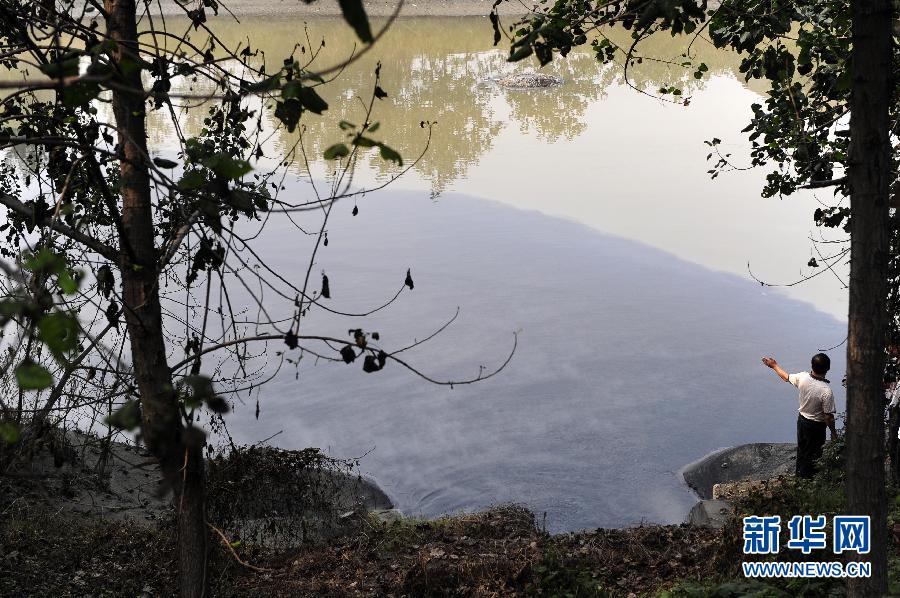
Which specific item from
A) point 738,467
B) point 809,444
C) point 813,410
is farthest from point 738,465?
point 813,410

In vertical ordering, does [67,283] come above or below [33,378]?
above

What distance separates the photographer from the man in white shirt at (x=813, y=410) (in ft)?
26.8

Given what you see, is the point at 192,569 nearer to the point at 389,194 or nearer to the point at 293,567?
the point at 293,567

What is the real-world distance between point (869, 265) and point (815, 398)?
4917 mm

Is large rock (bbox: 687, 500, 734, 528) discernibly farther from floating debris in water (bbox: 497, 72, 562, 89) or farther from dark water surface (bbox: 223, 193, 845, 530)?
floating debris in water (bbox: 497, 72, 562, 89)

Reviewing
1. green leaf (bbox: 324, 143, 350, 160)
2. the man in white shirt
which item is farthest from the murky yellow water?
green leaf (bbox: 324, 143, 350, 160)

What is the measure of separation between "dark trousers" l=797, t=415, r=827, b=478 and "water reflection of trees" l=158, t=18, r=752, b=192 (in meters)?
13.1

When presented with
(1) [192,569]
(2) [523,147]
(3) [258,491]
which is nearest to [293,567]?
(3) [258,491]

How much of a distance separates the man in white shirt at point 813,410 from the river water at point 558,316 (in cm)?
140

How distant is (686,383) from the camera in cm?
1164

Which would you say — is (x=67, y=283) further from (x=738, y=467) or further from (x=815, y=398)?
(x=738, y=467)

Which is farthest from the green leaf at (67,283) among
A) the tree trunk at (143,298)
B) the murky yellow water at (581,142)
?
the murky yellow water at (581,142)

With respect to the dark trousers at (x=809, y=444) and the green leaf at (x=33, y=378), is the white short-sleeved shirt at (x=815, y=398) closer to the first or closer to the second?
the dark trousers at (x=809, y=444)

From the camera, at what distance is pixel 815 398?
323 inches
